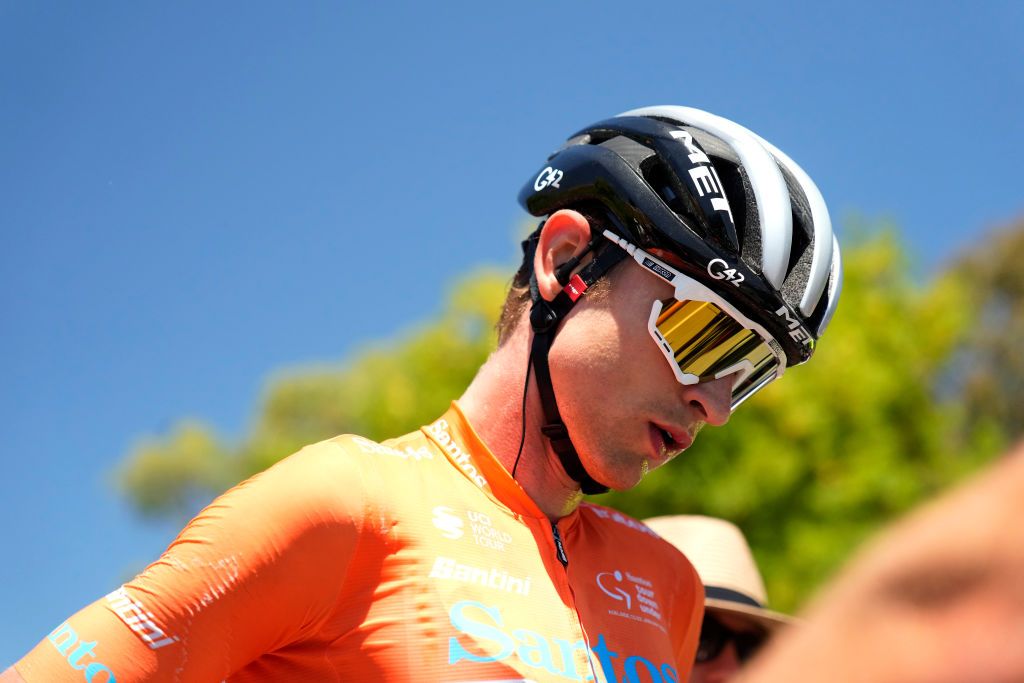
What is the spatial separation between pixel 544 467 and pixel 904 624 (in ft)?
8.16

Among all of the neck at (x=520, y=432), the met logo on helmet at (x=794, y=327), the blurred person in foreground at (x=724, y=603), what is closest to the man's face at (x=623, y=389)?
the neck at (x=520, y=432)

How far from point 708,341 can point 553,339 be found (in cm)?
43

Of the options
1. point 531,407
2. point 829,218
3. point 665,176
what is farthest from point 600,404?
point 829,218

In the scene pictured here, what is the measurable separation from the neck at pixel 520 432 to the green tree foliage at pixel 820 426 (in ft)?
35.8

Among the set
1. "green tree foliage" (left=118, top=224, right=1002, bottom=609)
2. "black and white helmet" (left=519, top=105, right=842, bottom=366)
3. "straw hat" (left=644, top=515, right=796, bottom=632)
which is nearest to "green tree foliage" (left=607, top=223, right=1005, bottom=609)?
"green tree foliage" (left=118, top=224, right=1002, bottom=609)

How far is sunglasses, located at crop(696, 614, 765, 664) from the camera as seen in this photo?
5.52 m

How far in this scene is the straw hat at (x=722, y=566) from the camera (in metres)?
5.46

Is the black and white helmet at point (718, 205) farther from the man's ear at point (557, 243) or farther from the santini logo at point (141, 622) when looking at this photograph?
the santini logo at point (141, 622)

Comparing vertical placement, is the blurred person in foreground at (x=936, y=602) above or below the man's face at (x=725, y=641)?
above

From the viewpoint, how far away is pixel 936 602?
868 mm

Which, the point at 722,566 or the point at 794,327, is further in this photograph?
the point at 722,566

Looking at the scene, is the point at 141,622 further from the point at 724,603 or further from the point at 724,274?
the point at 724,603

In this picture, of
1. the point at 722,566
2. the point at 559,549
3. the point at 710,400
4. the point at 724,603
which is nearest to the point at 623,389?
the point at 710,400

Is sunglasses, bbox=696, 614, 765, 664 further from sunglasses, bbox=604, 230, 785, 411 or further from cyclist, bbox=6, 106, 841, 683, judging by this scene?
sunglasses, bbox=604, 230, 785, 411
